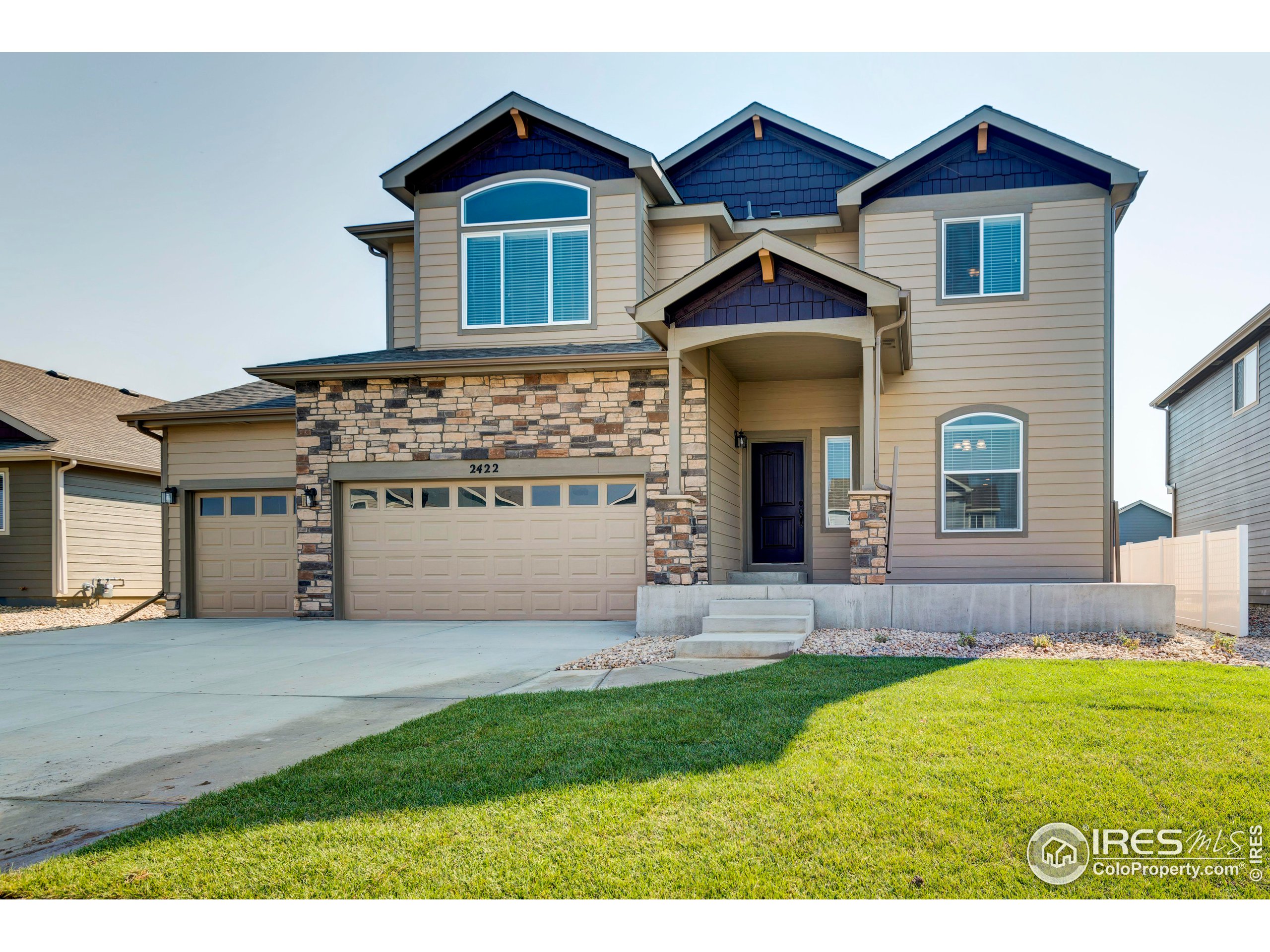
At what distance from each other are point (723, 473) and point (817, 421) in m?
1.81

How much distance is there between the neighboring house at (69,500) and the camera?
57.0ft

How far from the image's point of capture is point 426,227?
1356cm

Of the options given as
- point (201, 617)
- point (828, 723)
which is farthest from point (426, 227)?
point (828, 723)

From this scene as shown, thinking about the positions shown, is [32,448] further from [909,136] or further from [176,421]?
[909,136]

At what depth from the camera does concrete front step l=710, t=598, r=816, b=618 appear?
973 centimetres

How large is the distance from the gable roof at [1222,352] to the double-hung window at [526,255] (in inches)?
431

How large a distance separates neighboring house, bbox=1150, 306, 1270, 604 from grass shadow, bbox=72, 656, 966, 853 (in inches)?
491

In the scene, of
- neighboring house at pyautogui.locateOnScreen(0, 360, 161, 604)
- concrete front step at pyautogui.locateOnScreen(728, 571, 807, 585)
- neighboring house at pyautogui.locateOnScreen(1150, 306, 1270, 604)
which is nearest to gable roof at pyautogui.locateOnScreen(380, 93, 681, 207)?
concrete front step at pyautogui.locateOnScreen(728, 571, 807, 585)

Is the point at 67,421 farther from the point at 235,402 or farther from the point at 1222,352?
the point at 1222,352

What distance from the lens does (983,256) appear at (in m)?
12.4

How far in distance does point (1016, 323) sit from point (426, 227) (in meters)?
8.63

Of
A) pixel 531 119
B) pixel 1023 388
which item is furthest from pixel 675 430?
pixel 531 119

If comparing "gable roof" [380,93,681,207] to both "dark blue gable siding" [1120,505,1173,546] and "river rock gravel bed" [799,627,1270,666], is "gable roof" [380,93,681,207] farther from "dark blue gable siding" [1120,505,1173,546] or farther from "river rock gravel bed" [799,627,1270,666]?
"dark blue gable siding" [1120,505,1173,546]

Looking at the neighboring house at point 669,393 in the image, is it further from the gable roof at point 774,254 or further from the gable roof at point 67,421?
the gable roof at point 67,421
